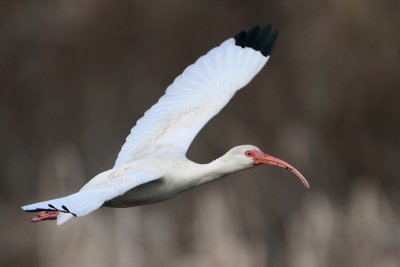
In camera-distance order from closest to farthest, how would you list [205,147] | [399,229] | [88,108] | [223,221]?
[223,221] → [399,229] → [205,147] → [88,108]

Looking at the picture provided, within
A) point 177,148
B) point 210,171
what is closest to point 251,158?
point 210,171

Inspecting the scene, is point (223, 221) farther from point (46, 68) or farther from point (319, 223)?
point (46, 68)

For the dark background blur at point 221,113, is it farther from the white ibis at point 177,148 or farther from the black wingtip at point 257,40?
the white ibis at point 177,148

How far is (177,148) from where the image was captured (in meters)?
8.87

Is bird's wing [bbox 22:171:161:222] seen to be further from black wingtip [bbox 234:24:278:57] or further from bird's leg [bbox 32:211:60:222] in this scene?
black wingtip [bbox 234:24:278:57]

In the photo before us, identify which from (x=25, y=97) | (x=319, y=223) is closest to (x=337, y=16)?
(x=25, y=97)

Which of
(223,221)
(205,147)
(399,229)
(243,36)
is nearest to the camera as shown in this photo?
(243,36)

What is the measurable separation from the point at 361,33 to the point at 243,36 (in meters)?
10.8

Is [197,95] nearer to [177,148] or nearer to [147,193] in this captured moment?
[177,148]

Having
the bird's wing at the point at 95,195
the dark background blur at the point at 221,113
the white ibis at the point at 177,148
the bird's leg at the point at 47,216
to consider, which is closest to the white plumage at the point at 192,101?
the white ibis at the point at 177,148

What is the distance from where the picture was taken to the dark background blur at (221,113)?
17.5 metres

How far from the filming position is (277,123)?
771 inches

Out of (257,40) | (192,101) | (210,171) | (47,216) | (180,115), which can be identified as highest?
(257,40)

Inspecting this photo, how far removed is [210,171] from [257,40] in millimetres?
1820
